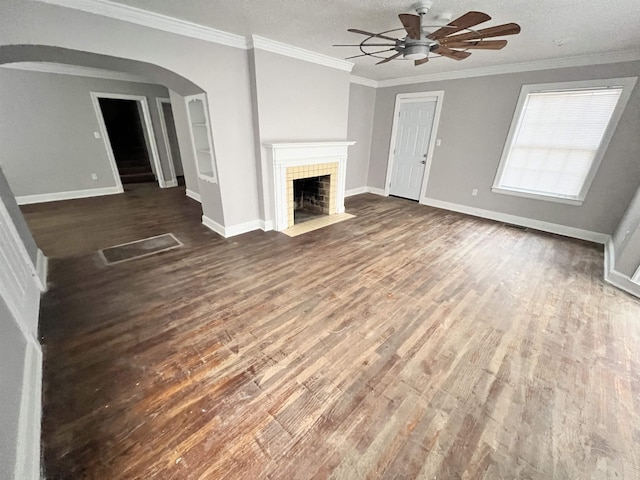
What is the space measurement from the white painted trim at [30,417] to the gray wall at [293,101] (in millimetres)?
2744

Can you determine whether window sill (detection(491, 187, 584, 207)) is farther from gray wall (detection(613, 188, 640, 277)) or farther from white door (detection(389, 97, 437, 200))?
white door (detection(389, 97, 437, 200))

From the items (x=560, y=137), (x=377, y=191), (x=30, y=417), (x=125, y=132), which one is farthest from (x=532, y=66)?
(x=125, y=132)

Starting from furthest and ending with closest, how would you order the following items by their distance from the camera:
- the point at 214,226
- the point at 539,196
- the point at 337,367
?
the point at 539,196 → the point at 214,226 → the point at 337,367

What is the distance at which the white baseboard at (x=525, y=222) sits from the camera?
374 cm

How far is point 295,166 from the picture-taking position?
3.77 m

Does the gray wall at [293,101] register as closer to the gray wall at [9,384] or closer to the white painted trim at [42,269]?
the white painted trim at [42,269]

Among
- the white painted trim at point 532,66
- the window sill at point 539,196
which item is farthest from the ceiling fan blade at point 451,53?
the window sill at point 539,196

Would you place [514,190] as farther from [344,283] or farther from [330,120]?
[344,283]

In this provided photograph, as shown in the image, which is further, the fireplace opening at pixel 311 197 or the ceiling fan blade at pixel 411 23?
the fireplace opening at pixel 311 197

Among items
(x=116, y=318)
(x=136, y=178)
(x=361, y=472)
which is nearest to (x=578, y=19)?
(x=361, y=472)

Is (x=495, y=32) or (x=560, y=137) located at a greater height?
(x=495, y=32)

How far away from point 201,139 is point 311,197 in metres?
2.08

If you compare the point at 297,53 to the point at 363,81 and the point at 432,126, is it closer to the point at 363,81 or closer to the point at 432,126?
the point at 363,81

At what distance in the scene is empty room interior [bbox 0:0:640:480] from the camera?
131 centimetres
